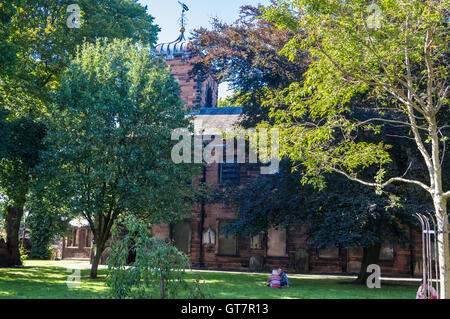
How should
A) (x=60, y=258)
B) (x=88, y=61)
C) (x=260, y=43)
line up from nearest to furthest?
(x=88, y=61) < (x=260, y=43) < (x=60, y=258)

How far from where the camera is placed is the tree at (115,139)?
1938 cm

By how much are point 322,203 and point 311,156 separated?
24.4 ft

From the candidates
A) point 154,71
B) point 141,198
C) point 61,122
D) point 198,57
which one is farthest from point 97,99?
point 198,57

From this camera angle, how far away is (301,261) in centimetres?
3009

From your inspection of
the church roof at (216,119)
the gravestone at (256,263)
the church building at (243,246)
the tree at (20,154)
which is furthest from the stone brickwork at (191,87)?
the tree at (20,154)

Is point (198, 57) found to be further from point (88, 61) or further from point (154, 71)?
point (88, 61)

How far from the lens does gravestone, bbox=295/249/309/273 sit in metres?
29.9

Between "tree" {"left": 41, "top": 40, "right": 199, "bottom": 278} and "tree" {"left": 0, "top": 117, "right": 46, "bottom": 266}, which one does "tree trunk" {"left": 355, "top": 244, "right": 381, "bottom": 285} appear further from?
"tree" {"left": 0, "top": 117, "right": 46, "bottom": 266}

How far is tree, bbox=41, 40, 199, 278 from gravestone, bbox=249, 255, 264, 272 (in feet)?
34.3

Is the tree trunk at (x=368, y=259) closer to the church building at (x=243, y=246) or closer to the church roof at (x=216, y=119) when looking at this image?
the church building at (x=243, y=246)

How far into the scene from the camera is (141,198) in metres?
19.6

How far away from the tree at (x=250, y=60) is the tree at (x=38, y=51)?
21.1 feet

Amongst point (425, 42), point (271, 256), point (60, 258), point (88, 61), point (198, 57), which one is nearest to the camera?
point (425, 42)

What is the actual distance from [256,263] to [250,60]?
1438cm
